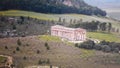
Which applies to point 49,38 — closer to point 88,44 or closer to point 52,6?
point 88,44

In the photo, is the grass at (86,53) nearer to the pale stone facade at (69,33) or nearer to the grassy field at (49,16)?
the pale stone facade at (69,33)

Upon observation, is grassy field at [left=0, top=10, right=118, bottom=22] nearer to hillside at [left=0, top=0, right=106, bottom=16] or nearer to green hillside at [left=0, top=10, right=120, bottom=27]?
green hillside at [left=0, top=10, right=120, bottom=27]

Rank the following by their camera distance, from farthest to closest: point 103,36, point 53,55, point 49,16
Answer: point 49,16 → point 103,36 → point 53,55

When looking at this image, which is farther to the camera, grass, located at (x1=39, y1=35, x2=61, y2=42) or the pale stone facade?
the pale stone facade

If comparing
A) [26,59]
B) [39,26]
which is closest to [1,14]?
[39,26]

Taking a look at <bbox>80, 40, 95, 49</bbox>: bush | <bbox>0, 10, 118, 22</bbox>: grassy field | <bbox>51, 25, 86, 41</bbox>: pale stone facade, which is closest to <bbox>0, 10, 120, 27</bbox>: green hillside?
<bbox>0, 10, 118, 22</bbox>: grassy field

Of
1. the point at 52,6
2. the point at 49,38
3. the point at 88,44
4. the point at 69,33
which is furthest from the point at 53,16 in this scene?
the point at 88,44
